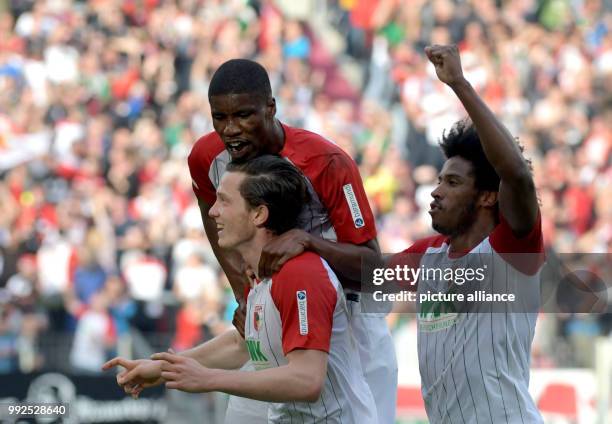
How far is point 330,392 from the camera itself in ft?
15.4

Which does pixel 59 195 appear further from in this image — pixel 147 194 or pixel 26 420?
pixel 26 420

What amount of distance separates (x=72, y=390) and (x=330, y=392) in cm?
731

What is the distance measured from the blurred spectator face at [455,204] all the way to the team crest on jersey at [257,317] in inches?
32.4

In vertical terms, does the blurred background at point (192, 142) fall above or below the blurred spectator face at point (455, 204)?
above

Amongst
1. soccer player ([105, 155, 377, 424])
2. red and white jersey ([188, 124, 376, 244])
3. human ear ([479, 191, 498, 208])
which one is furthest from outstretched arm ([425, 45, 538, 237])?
red and white jersey ([188, 124, 376, 244])

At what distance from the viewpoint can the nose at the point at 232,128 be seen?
5.39 m

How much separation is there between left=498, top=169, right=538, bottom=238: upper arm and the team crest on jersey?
1.04 metres

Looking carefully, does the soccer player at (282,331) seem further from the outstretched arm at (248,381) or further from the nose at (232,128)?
the nose at (232,128)

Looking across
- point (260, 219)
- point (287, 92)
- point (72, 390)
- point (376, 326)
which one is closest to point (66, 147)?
point (287, 92)

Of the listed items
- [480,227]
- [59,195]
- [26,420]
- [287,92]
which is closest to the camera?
[480,227]

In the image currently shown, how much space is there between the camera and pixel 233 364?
18.8 feet

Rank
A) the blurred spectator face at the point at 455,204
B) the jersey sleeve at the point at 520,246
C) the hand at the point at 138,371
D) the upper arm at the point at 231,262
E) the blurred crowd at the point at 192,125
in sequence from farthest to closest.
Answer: the blurred crowd at the point at 192,125
the upper arm at the point at 231,262
the blurred spectator face at the point at 455,204
the hand at the point at 138,371
the jersey sleeve at the point at 520,246

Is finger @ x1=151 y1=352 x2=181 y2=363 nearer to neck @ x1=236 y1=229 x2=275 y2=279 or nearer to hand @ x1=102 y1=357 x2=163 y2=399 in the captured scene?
hand @ x1=102 y1=357 x2=163 y2=399

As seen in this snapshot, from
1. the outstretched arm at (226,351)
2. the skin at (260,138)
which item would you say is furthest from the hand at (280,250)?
the outstretched arm at (226,351)
